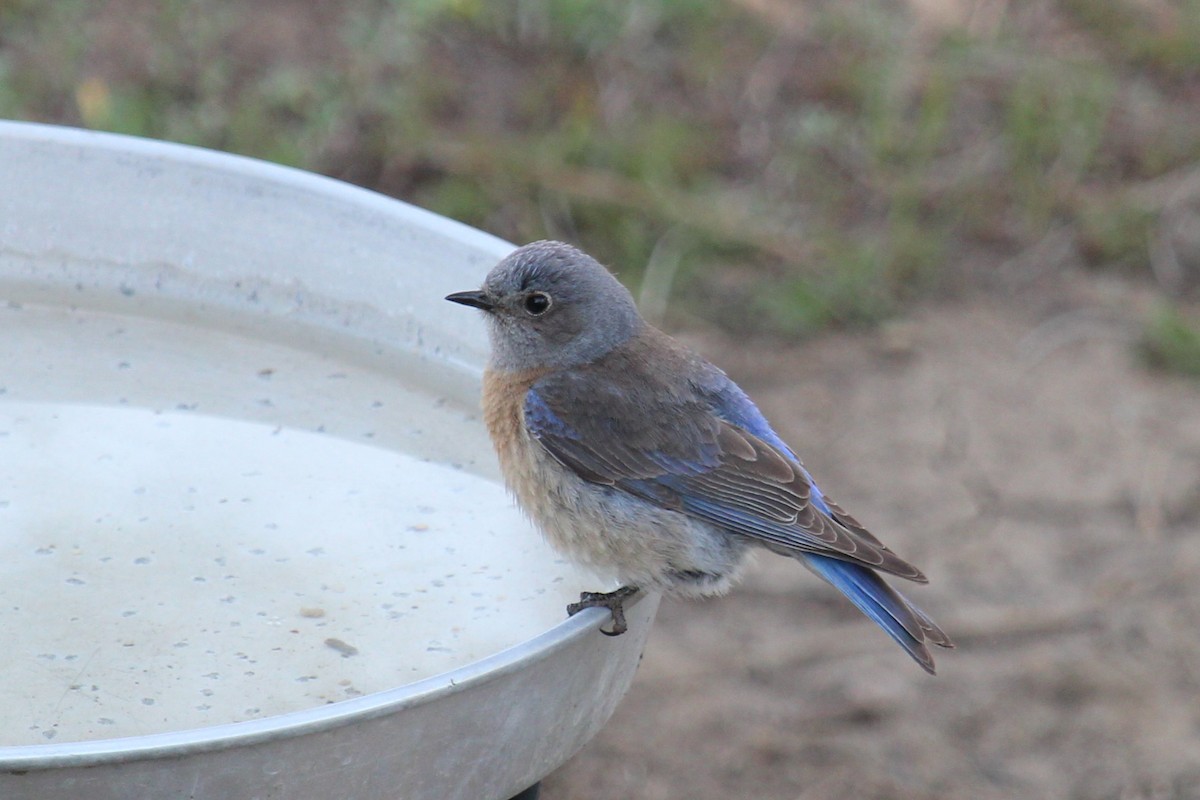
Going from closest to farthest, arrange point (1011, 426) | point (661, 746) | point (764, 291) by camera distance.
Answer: point (661, 746)
point (1011, 426)
point (764, 291)

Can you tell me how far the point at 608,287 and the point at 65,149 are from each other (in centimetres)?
125

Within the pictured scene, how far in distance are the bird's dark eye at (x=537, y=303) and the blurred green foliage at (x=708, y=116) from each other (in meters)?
2.68

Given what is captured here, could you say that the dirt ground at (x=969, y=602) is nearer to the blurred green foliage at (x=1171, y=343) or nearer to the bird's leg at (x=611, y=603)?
the blurred green foliage at (x=1171, y=343)

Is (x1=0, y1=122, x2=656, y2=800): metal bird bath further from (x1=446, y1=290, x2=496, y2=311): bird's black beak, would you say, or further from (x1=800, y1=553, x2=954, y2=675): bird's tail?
(x1=800, y1=553, x2=954, y2=675): bird's tail

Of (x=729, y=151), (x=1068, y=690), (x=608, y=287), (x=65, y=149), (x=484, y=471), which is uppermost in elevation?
(x=729, y=151)

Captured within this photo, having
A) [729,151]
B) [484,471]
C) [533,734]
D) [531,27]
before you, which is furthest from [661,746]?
[531,27]

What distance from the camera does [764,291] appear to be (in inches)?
257

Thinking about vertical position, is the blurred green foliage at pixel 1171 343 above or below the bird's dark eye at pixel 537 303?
below

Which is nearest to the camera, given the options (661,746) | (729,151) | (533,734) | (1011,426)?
(533,734)

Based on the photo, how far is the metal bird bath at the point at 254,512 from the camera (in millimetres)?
2197

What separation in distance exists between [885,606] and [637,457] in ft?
2.08

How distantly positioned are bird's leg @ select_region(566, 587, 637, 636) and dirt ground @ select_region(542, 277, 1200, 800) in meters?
1.84

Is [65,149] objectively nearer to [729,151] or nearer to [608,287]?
[608,287]

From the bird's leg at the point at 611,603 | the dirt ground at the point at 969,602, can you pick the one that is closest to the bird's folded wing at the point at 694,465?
the bird's leg at the point at 611,603
